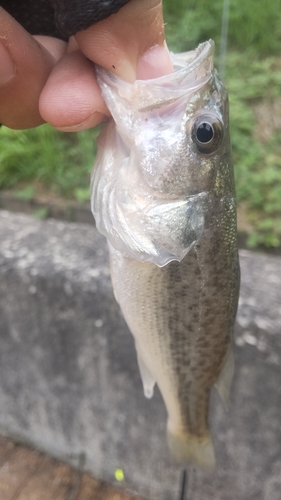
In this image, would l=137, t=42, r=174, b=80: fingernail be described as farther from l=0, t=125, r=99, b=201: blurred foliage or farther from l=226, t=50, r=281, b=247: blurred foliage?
l=0, t=125, r=99, b=201: blurred foliage

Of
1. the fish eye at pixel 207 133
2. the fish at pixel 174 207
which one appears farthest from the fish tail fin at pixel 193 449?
the fish eye at pixel 207 133

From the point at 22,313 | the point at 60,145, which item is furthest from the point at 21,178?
the point at 22,313

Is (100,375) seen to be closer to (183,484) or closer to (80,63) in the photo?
(183,484)

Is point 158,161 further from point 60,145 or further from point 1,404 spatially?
point 60,145

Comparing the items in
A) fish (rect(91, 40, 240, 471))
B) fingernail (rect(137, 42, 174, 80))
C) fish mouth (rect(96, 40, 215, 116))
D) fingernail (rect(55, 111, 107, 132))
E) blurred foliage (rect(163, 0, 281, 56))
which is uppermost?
blurred foliage (rect(163, 0, 281, 56))

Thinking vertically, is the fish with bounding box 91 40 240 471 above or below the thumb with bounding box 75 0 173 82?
below

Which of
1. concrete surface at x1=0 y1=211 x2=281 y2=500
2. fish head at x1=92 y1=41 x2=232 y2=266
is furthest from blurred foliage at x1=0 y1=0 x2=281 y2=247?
fish head at x1=92 y1=41 x2=232 y2=266

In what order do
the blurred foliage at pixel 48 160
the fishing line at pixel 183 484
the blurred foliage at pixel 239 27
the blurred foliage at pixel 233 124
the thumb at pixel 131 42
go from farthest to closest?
1. the blurred foliage at pixel 239 27
2. the blurred foliage at pixel 48 160
3. the blurred foliage at pixel 233 124
4. the fishing line at pixel 183 484
5. the thumb at pixel 131 42

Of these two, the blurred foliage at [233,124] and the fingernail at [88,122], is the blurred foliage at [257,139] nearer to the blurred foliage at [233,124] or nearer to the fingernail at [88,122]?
the blurred foliage at [233,124]
